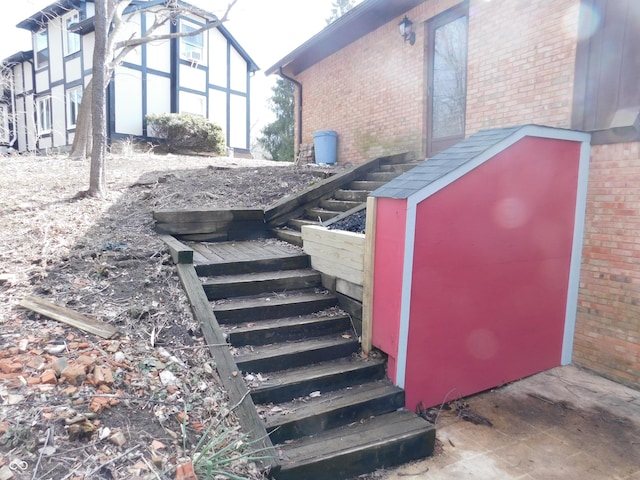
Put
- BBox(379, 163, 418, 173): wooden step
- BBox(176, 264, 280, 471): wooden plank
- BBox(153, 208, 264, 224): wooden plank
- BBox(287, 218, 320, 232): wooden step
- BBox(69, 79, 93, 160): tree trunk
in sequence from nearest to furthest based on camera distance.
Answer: BBox(176, 264, 280, 471): wooden plank
BBox(153, 208, 264, 224): wooden plank
BBox(287, 218, 320, 232): wooden step
BBox(379, 163, 418, 173): wooden step
BBox(69, 79, 93, 160): tree trunk

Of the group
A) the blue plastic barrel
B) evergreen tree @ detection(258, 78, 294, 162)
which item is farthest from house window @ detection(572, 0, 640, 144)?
evergreen tree @ detection(258, 78, 294, 162)

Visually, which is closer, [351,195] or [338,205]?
[338,205]

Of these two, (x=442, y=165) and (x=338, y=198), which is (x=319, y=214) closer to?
(x=338, y=198)

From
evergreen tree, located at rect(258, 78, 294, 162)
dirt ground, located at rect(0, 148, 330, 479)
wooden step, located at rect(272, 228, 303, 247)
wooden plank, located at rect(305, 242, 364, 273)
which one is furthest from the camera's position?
evergreen tree, located at rect(258, 78, 294, 162)

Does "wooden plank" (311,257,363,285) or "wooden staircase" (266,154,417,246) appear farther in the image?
"wooden staircase" (266,154,417,246)

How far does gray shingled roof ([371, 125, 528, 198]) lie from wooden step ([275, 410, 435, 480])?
64.2 inches

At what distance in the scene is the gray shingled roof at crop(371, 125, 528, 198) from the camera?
10.8ft

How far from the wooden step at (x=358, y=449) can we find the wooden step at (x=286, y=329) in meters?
0.88

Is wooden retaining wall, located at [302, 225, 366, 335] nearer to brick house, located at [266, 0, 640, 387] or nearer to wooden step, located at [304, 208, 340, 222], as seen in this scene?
wooden step, located at [304, 208, 340, 222]

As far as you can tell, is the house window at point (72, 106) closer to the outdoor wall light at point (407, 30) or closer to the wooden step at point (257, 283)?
the outdoor wall light at point (407, 30)

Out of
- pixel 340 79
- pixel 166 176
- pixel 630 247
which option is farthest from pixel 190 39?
pixel 630 247

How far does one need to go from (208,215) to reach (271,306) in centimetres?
198

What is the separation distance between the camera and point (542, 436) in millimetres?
3191

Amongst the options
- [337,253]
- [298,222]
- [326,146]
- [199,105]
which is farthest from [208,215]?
[199,105]
